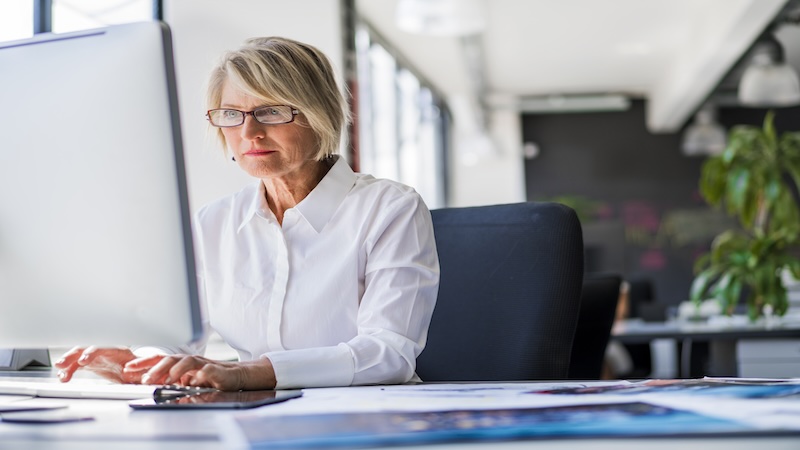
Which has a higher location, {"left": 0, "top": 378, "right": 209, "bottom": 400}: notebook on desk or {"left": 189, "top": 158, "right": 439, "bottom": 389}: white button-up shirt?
{"left": 189, "top": 158, "right": 439, "bottom": 389}: white button-up shirt

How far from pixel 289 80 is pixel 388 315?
44cm

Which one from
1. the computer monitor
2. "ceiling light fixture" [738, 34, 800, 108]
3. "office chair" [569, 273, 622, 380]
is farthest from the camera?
"ceiling light fixture" [738, 34, 800, 108]

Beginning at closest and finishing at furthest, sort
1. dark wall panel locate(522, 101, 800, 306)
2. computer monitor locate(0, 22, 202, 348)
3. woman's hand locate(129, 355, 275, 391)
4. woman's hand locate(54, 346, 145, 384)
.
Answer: computer monitor locate(0, 22, 202, 348), woman's hand locate(129, 355, 275, 391), woman's hand locate(54, 346, 145, 384), dark wall panel locate(522, 101, 800, 306)

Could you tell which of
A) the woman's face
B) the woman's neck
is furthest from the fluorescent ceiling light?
the woman's face

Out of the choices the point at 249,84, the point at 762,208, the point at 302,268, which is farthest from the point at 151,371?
the point at 762,208

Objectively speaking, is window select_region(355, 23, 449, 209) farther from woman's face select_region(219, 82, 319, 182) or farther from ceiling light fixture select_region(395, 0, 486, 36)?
woman's face select_region(219, 82, 319, 182)

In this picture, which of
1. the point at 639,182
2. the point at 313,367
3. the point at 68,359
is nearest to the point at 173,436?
the point at 313,367

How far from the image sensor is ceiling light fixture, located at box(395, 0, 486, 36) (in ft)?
13.6

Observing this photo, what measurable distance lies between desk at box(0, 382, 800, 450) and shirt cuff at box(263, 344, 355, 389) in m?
0.13

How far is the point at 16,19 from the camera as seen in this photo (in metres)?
3.29

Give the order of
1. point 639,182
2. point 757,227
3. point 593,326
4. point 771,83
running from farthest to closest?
point 639,182
point 771,83
point 757,227
point 593,326

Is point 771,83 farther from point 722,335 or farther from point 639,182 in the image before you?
point 639,182

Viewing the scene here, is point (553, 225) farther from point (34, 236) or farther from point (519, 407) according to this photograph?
point (34, 236)

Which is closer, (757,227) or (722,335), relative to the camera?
(722,335)
